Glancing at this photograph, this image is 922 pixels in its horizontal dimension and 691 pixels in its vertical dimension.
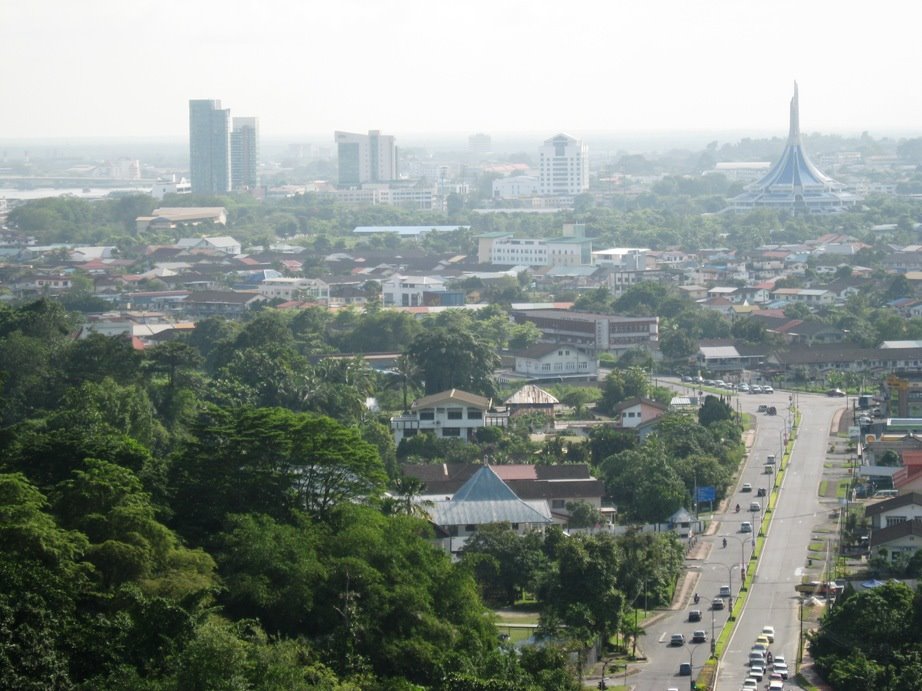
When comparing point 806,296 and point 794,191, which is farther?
point 794,191

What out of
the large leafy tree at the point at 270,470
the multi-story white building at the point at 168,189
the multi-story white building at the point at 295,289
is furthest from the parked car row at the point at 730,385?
the multi-story white building at the point at 168,189

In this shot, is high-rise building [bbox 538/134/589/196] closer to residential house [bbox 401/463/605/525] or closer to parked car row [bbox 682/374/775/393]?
parked car row [bbox 682/374/775/393]

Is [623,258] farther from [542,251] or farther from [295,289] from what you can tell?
[295,289]

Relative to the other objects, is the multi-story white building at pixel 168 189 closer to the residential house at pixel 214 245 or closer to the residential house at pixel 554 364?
the residential house at pixel 214 245

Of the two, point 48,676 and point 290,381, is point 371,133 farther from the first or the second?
point 48,676

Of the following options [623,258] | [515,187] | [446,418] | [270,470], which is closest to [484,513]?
[270,470]

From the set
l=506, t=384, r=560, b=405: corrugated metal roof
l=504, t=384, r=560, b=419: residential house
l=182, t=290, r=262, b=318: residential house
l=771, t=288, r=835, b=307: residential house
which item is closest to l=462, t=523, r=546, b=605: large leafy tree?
l=504, t=384, r=560, b=419: residential house
